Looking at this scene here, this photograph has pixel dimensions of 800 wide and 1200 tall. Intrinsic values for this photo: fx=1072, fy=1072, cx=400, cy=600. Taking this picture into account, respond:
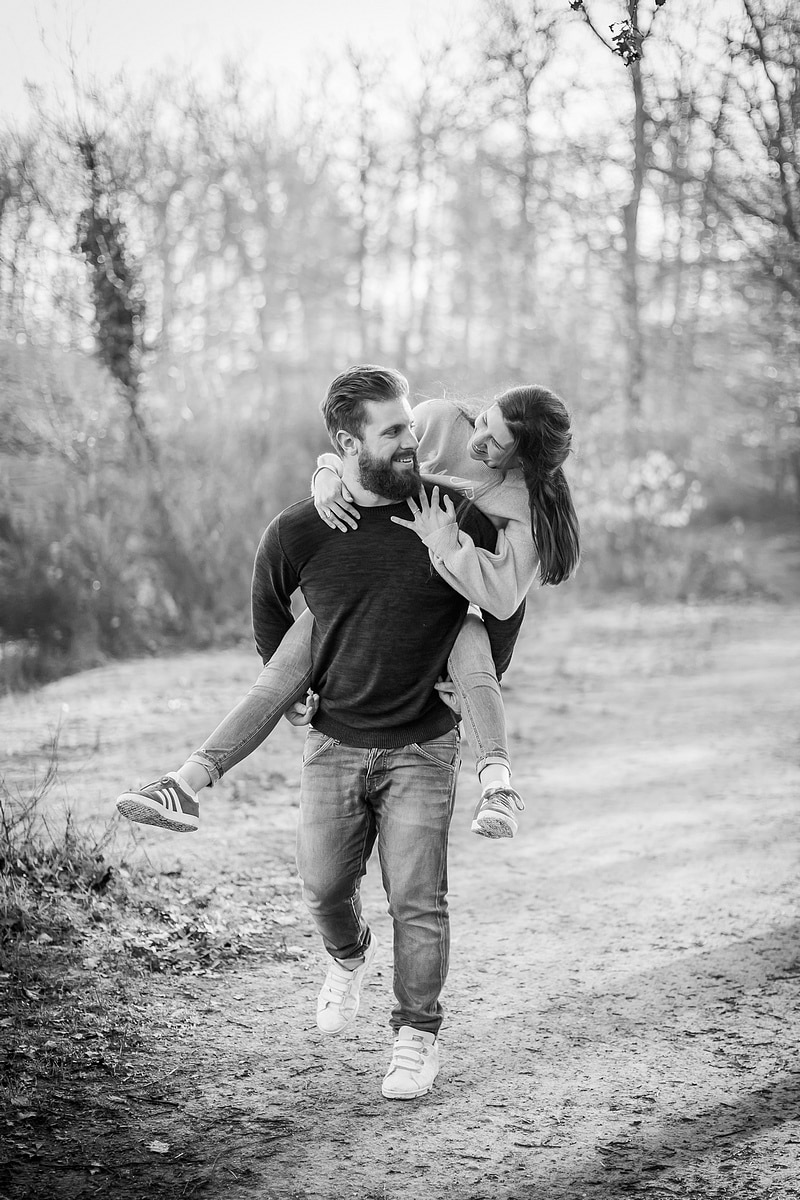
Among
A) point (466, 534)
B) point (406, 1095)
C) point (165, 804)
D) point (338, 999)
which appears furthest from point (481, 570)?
point (406, 1095)

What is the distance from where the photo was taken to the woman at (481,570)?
9.61 feet

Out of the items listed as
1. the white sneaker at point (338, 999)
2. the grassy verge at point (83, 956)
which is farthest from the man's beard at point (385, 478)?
the grassy verge at point (83, 956)

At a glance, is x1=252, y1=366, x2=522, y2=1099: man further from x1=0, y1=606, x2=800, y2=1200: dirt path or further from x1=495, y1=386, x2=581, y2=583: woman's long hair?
x1=0, y1=606, x2=800, y2=1200: dirt path

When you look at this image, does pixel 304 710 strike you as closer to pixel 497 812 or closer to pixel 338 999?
pixel 497 812

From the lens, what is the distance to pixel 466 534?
299 cm

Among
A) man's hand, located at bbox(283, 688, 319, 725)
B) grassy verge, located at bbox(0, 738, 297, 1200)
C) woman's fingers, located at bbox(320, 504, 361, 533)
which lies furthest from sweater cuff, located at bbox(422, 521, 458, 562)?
grassy verge, located at bbox(0, 738, 297, 1200)

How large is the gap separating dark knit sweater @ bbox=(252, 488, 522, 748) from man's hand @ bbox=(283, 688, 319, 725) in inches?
1.8

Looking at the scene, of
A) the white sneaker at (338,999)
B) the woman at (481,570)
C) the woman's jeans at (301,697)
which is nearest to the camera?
the woman at (481,570)

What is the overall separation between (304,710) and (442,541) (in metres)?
0.70

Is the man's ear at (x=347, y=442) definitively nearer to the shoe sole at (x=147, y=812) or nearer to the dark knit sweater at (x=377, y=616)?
the dark knit sweater at (x=377, y=616)

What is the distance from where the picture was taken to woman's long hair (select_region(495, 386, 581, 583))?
3.06 metres

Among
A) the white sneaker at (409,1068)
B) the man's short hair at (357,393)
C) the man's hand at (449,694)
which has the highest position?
the man's short hair at (357,393)

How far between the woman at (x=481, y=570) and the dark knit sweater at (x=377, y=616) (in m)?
0.05

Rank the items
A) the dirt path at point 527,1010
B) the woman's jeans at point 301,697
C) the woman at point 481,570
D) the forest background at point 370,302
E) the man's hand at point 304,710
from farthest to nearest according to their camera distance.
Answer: the forest background at point 370,302
the man's hand at point 304,710
the woman's jeans at point 301,697
the woman at point 481,570
the dirt path at point 527,1010
